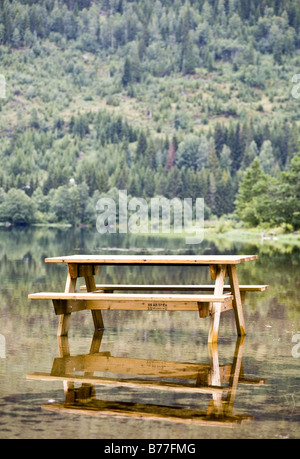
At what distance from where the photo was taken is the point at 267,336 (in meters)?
9.09

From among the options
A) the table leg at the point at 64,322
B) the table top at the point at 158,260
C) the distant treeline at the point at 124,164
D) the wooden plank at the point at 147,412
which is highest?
the distant treeline at the point at 124,164

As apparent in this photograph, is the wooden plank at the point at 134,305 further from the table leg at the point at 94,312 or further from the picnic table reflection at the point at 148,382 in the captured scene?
the table leg at the point at 94,312

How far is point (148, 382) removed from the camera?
6.58 metres

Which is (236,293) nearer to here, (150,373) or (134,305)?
(134,305)

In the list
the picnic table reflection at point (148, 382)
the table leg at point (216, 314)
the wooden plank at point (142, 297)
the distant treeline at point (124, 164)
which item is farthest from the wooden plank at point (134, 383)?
the distant treeline at point (124, 164)

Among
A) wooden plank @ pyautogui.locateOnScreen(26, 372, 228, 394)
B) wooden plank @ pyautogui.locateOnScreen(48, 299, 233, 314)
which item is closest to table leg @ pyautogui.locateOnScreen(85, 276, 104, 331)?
wooden plank @ pyautogui.locateOnScreen(48, 299, 233, 314)

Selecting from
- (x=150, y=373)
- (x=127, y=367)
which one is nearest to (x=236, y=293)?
(x=127, y=367)

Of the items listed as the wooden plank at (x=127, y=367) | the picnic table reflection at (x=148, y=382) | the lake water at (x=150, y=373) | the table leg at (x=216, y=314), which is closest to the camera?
the lake water at (x=150, y=373)

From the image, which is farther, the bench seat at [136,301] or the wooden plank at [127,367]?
the bench seat at [136,301]

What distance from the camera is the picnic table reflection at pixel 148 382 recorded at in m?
5.47

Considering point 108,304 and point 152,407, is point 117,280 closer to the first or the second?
point 108,304
